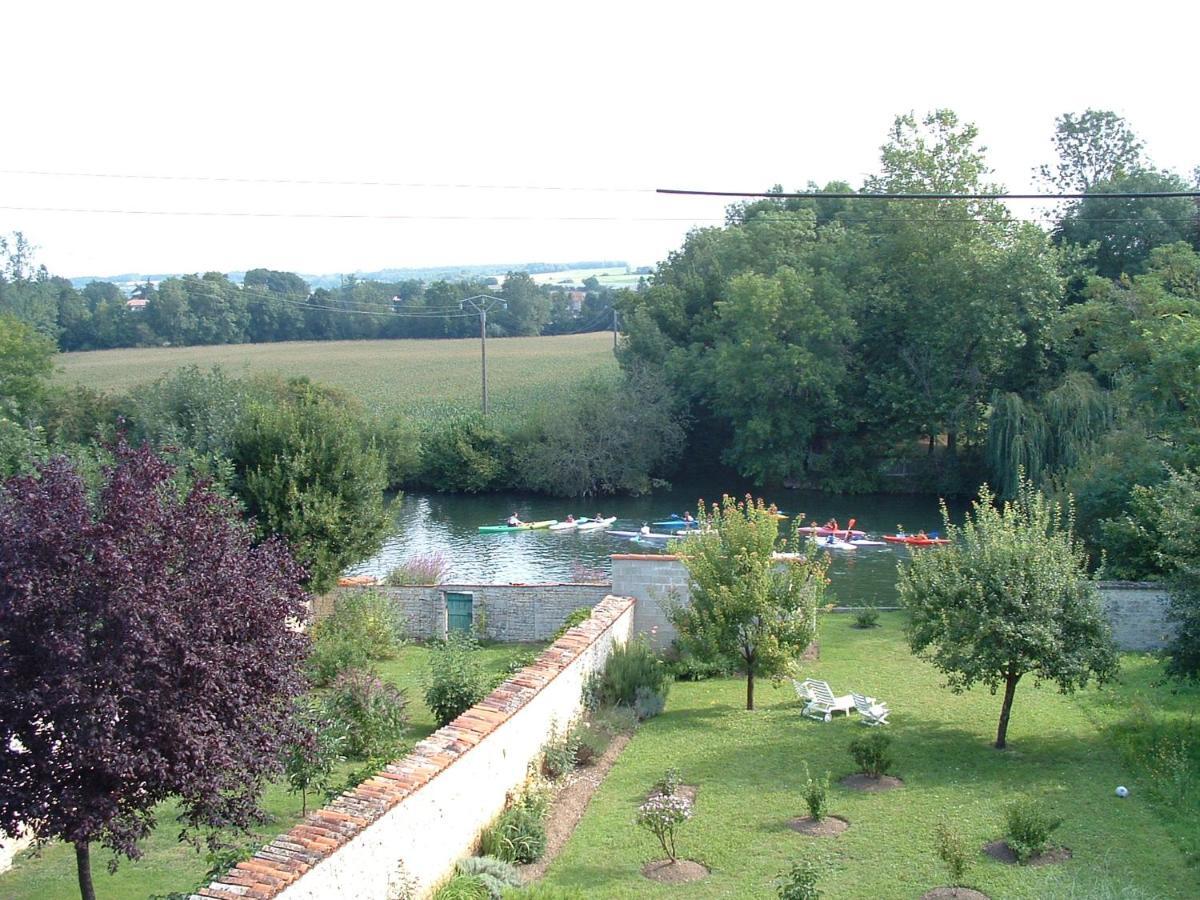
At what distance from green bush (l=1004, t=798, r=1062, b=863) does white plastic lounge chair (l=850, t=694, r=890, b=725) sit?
14.9 feet

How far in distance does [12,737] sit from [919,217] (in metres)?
43.4

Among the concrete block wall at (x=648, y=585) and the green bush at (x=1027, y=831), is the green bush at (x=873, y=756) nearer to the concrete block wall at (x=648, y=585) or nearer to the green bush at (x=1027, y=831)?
the green bush at (x=1027, y=831)

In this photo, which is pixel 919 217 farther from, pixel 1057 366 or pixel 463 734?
pixel 463 734

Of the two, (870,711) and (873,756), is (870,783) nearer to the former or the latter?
(873,756)

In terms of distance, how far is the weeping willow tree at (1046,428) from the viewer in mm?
38344

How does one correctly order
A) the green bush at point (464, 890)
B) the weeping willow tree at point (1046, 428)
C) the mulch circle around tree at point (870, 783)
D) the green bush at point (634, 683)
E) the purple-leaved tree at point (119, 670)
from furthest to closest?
1. the weeping willow tree at point (1046, 428)
2. the green bush at point (634, 683)
3. the mulch circle around tree at point (870, 783)
4. the green bush at point (464, 890)
5. the purple-leaved tree at point (119, 670)

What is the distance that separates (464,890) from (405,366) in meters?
73.0

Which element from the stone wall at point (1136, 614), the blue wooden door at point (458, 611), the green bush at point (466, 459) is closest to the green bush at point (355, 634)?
the blue wooden door at point (458, 611)

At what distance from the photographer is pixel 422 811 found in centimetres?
1073

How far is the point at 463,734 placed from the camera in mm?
12258

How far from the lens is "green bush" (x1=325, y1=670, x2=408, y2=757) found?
1464cm

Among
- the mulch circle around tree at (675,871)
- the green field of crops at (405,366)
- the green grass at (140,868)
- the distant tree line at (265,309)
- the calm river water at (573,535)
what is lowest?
the calm river water at (573,535)

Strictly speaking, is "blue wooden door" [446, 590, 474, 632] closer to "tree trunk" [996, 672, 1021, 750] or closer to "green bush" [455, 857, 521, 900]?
"tree trunk" [996, 672, 1021, 750]

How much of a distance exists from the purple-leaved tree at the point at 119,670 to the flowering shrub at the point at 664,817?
382cm
